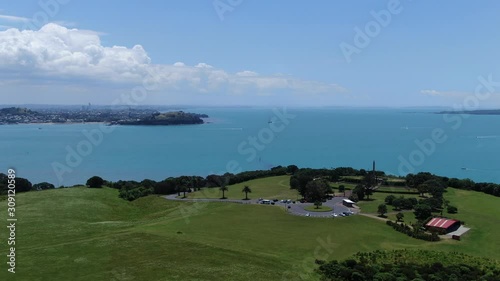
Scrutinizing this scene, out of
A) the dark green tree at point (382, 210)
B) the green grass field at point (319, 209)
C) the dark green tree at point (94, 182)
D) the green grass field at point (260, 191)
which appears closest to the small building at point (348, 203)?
the green grass field at point (319, 209)

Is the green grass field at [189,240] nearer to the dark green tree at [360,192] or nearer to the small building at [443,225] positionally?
the small building at [443,225]

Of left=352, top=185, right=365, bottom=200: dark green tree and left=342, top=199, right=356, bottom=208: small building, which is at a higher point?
left=352, top=185, right=365, bottom=200: dark green tree

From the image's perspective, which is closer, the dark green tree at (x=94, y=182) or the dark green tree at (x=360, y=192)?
the dark green tree at (x=360, y=192)

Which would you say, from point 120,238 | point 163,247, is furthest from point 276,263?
point 120,238

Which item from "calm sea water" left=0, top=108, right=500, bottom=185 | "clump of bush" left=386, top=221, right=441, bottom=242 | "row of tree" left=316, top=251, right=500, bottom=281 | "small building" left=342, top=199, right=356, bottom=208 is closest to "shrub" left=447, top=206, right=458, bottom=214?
"clump of bush" left=386, top=221, right=441, bottom=242

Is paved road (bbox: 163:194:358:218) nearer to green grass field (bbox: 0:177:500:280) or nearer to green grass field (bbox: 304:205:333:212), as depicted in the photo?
green grass field (bbox: 304:205:333:212)
